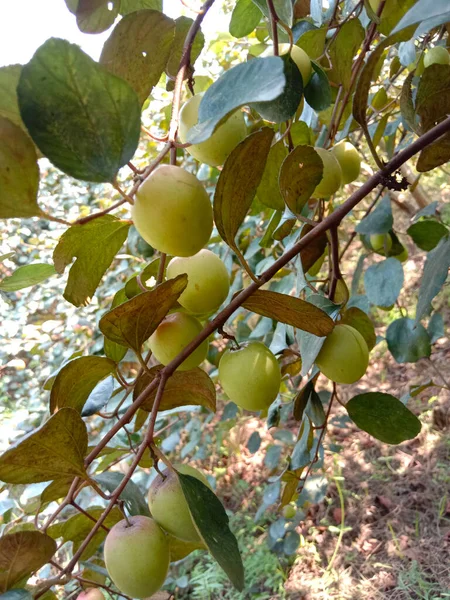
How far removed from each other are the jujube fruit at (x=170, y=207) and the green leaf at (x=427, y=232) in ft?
2.31

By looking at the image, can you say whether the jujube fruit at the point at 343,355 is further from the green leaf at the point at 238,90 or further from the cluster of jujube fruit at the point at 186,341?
the green leaf at the point at 238,90

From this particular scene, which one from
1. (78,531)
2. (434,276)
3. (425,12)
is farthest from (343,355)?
(78,531)

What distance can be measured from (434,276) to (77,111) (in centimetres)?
45

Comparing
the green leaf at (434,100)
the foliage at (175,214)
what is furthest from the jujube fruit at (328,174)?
the green leaf at (434,100)

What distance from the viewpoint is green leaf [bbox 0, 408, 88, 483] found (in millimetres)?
422

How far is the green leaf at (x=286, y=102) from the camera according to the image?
0.46 metres

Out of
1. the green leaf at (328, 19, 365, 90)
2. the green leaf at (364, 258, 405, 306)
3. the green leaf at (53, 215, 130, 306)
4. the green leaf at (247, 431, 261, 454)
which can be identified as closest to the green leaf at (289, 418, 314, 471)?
the green leaf at (364, 258, 405, 306)

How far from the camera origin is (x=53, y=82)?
32cm

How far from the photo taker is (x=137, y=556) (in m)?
0.48

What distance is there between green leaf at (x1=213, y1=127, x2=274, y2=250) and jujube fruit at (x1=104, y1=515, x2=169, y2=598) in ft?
0.99

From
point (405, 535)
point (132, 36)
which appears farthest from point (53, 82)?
point (405, 535)

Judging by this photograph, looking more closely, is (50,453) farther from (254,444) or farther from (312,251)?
(254,444)

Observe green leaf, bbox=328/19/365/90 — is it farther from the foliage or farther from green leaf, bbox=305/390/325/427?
green leaf, bbox=305/390/325/427

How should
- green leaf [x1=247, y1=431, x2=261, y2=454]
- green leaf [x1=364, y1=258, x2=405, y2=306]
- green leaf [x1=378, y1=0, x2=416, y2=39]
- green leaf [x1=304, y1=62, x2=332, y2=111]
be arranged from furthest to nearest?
green leaf [x1=247, y1=431, x2=261, y2=454]
green leaf [x1=364, y1=258, x2=405, y2=306]
green leaf [x1=378, y1=0, x2=416, y2=39]
green leaf [x1=304, y1=62, x2=332, y2=111]
